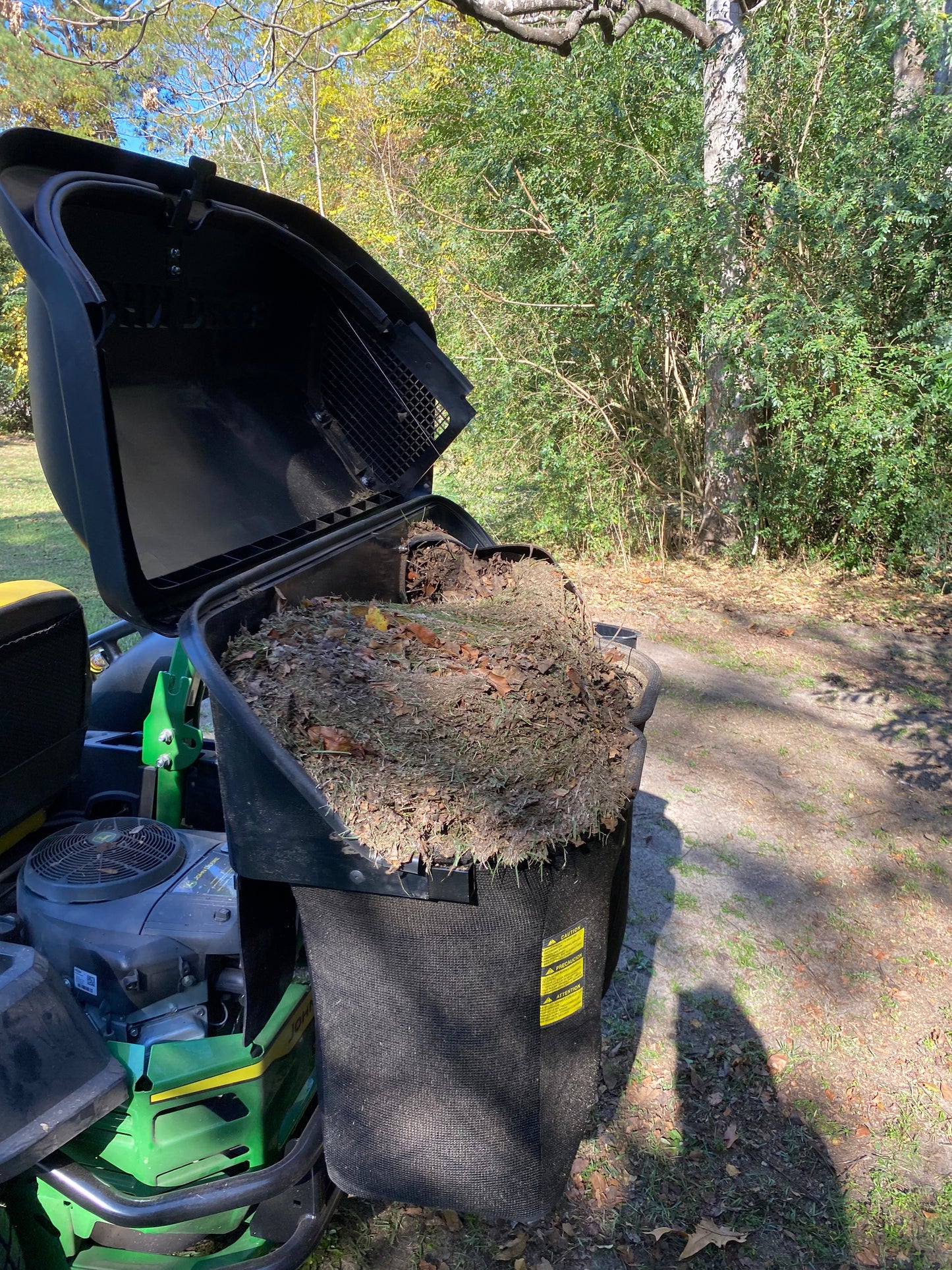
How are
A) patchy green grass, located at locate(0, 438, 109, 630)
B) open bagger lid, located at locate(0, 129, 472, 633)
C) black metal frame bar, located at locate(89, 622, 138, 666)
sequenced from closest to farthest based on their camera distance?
open bagger lid, located at locate(0, 129, 472, 633)
black metal frame bar, located at locate(89, 622, 138, 666)
patchy green grass, located at locate(0, 438, 109, 630)

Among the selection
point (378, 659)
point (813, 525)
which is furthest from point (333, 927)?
point (813, 525)

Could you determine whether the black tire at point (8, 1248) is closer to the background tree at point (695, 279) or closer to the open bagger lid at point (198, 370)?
the open bagger lid at point (198, 370)

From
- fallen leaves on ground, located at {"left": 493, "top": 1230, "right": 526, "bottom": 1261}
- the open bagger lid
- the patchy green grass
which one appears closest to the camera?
the open bagger lid

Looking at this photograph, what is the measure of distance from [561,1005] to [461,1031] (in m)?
0.18

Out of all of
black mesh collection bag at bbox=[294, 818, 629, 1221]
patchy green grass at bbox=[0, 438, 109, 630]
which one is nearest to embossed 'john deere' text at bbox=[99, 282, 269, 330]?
black mesh collection bag at bbox=[294, 818, 629, 1221]

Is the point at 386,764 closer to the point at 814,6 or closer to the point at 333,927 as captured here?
the point at 333,927

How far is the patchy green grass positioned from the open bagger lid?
3410mm

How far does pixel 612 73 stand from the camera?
774cm

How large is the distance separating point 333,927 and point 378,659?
0.52 metres

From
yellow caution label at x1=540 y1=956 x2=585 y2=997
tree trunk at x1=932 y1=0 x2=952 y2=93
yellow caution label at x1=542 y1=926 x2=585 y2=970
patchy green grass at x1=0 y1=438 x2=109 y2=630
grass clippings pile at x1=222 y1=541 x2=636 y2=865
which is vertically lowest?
patchy green grass at x1=0 y1=438 x2=109 y2=630

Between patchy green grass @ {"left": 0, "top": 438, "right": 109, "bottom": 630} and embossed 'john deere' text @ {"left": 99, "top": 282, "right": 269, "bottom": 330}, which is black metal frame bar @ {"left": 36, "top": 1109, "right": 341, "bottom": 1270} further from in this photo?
patchy green grass @ {"left": 0, "top": 438, "right": 109, "bottom": 630}

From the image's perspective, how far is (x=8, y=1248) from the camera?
5.84ft

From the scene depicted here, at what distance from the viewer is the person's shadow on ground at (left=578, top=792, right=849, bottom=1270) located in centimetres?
233

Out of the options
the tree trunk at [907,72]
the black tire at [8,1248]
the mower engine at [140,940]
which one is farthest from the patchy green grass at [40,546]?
the tree trunk at [907,72]
